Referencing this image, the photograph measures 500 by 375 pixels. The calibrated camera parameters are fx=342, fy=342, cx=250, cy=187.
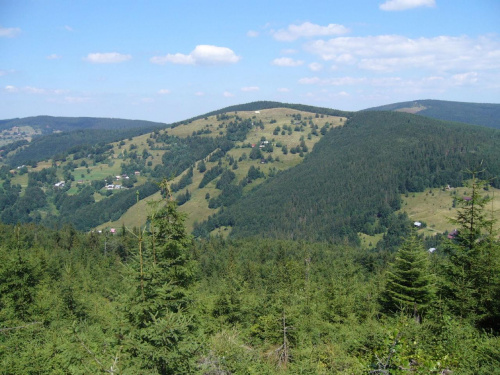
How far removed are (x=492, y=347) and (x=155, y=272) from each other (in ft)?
46.7

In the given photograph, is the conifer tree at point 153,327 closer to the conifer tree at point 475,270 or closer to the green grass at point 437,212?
the conifer tree at point 475,270

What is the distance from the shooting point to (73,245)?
98.8 metres

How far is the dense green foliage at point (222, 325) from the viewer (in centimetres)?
1222

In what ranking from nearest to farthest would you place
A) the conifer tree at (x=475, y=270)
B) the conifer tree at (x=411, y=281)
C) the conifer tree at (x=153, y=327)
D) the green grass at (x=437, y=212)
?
the conifer tree at (x=153, y=327) → the conifer tree at (x=475, y=270) → the conifer tree at (x=411, y=281) → the green grass at (x=437, y=212)

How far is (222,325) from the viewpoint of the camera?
28641 millimetres

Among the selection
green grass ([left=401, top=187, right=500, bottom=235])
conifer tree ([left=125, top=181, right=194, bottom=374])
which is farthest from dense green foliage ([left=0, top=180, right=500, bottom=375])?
green grass ([left=401, top=187, right=500, bottom=235])

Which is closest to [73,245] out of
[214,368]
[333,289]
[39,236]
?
[39,236]

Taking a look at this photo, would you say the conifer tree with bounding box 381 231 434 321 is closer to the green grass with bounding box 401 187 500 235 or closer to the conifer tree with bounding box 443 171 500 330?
the conifer tree with bounding box 443 171 500 330

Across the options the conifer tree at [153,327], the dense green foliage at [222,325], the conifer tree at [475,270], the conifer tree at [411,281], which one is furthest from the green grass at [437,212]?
the conifer tree at [153,327]

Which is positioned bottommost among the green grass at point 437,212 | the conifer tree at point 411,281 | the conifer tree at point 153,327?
the green grass at point 437,212

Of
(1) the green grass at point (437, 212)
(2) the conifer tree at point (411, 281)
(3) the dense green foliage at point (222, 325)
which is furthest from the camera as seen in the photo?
(1) the green grass at point (437, 212)

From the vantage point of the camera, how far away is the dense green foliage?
12.2 m

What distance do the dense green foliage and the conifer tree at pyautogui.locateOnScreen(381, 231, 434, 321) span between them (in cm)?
13

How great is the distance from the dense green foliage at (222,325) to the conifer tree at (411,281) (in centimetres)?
13
